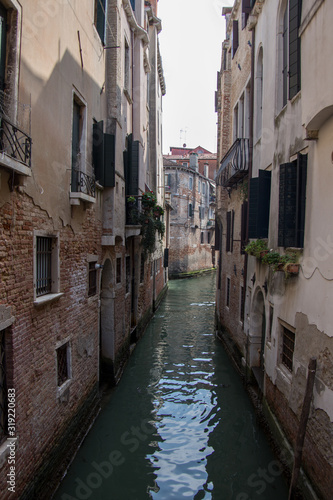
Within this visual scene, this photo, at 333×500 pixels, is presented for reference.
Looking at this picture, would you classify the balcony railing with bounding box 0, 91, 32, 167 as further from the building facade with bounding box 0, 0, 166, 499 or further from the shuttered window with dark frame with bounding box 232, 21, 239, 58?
the shuttered window with dark frame with bounding box 232, 21, 239, 58

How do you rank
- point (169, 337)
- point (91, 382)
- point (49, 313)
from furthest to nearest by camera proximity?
point (169, 337)
point (91, 382)
point (49, 313)

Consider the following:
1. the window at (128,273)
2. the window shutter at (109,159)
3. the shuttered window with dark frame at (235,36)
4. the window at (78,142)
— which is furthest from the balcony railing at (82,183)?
the shuttered window with dark frame at (235,36)

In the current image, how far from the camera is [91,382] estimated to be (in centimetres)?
749

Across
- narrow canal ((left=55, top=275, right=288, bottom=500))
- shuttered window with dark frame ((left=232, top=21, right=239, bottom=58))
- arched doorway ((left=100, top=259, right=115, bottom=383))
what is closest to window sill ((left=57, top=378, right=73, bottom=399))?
narrow canal ((left=55, top=275, right=288, bottom=500))

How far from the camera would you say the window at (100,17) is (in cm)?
789

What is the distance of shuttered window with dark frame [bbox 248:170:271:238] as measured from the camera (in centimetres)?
749

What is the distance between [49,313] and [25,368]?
3.13ft

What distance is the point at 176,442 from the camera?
6.85 m

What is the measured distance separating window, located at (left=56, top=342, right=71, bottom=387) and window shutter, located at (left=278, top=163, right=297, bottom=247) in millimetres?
3589

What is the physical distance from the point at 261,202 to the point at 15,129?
487 cm

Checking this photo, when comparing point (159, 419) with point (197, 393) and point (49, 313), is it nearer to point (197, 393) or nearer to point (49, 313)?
point (197, 393)

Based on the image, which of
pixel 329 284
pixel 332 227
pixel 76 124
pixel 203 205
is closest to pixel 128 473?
pixel 329 284

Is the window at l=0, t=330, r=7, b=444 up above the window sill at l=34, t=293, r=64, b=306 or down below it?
below

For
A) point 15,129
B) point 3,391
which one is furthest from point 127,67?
point 3,391
